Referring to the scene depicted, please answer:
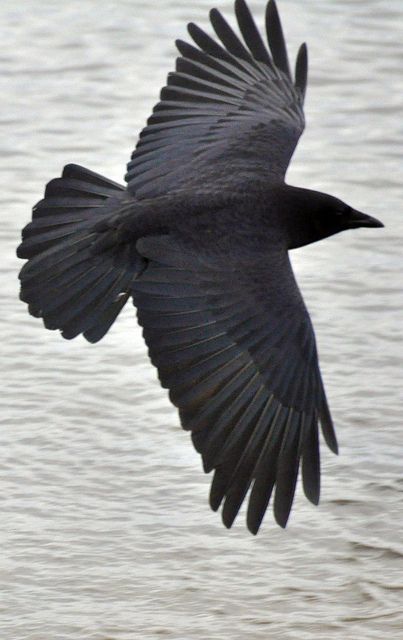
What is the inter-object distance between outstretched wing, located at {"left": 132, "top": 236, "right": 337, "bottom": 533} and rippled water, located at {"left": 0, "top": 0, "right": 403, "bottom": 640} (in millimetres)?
641

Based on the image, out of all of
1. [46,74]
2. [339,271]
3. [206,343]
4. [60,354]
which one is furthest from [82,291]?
[46,74]

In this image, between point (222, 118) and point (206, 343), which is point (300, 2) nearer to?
point (222, 118)

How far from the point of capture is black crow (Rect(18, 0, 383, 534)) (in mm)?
5867

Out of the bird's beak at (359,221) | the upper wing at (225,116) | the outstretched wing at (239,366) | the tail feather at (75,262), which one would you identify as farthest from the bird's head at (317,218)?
the tail feather at (75,262)

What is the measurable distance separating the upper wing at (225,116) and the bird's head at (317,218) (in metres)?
0.16

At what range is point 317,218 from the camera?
6.84m

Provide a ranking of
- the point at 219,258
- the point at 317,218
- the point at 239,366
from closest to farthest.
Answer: the point at 239,366, the point at 219,258, the point at 317,218

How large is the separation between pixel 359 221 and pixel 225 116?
69 centimetres

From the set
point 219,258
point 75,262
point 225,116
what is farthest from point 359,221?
point 75,262

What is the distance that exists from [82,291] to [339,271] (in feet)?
7.60

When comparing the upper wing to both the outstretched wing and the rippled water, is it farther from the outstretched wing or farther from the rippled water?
the rippled water

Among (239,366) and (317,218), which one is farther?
(317,218)

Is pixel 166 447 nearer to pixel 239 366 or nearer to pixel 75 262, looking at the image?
pixel 75 262

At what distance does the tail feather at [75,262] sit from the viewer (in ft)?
21.2
